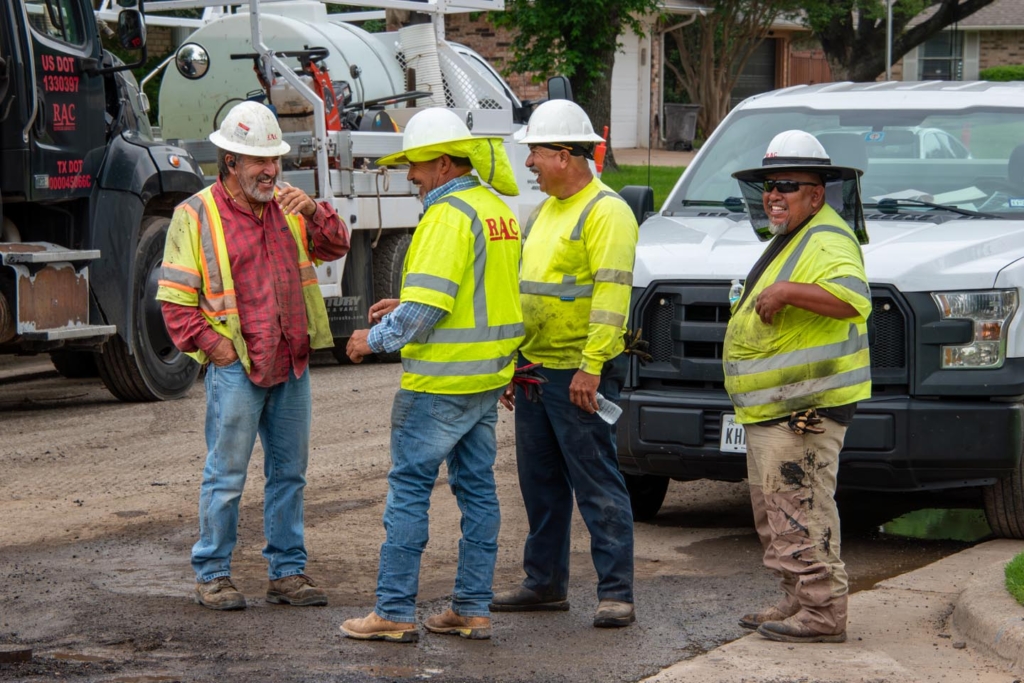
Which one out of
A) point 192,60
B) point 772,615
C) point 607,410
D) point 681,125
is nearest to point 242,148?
point 607,410

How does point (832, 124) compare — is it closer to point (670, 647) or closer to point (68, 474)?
point (670, 647)

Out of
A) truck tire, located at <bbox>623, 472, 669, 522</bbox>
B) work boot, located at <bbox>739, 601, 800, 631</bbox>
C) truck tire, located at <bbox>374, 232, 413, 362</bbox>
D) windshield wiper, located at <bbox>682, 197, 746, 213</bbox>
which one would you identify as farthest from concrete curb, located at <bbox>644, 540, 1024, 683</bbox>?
truck tire, located at <bbox>374, 232, 413, 362</bbox>

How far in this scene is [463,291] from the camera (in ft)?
17.6

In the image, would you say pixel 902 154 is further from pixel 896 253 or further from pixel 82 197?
pixel 82 197

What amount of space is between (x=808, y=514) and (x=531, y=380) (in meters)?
1.09

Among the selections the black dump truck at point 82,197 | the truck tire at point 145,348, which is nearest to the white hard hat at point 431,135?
the black dump truck at point 82,197

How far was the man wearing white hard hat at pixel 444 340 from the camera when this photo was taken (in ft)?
17.4

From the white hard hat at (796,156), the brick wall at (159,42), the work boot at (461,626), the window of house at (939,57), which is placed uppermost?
the window of house at (939,57)

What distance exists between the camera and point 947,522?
25.4 ft

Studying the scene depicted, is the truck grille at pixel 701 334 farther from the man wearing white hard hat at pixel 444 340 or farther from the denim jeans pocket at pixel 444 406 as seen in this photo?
the denim jeans pocket at pixel 444 406

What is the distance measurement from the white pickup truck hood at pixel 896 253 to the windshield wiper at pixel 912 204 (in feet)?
0.51

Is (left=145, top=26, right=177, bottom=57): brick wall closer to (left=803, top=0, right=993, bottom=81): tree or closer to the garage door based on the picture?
(left=803, top=0, right=993, bottom=81): tree

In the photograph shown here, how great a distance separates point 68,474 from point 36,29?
2.98 meters

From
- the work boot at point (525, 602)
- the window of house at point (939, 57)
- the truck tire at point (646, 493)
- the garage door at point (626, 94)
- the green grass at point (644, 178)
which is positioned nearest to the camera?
the work boot at point (525, 602)
